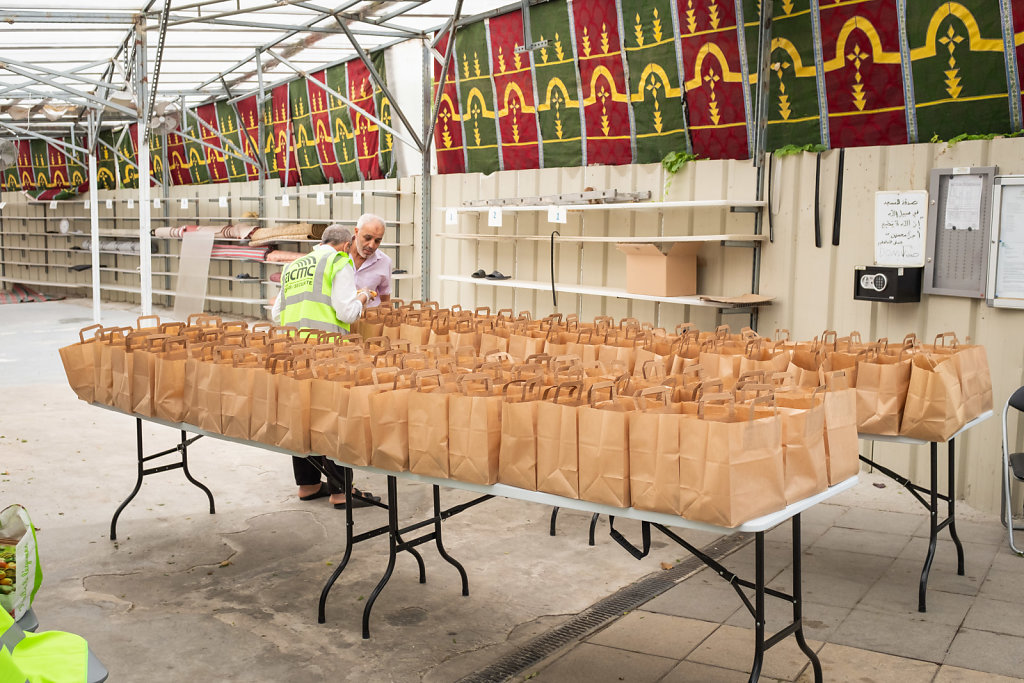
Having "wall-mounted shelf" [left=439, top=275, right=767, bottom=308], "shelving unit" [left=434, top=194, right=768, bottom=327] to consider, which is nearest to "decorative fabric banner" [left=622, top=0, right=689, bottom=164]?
"shelving unit" [left=434, top=194, right=768, bottom=327]

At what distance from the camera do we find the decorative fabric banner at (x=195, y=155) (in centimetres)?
1455

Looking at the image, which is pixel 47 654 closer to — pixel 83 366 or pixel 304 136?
pixel 83 366

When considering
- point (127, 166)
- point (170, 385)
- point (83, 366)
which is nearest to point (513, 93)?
point (83, 366)

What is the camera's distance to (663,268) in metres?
6.29

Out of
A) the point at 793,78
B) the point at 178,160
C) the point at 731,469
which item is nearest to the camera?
the point at 731,469

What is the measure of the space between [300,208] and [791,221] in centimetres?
839

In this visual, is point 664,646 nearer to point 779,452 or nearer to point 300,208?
point 779,452

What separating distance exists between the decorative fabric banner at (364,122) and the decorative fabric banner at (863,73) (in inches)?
236

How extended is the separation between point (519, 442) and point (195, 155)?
44.9ft

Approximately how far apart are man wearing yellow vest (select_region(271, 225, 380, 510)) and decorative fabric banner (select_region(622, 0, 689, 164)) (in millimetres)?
2916

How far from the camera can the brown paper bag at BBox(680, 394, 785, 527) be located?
7.63 ft

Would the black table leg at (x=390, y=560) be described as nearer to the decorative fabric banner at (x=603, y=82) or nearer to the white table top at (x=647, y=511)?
the white table top at (x=647, y=511)

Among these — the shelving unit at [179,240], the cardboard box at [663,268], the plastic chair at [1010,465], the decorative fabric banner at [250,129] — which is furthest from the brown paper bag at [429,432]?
the decorative fabric banner at [250,129]

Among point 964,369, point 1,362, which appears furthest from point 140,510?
point 1,362
